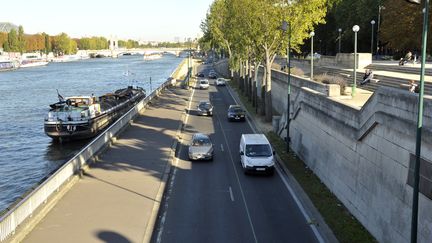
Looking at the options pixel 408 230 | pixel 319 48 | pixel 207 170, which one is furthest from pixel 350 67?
pixel 319 48

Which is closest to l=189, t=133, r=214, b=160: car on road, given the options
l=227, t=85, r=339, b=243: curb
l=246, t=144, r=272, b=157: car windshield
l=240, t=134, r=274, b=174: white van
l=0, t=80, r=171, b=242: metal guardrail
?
l=240, t=134, r=274, b=174: white van

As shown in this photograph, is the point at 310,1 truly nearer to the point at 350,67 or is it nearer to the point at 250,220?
the point at 350,67

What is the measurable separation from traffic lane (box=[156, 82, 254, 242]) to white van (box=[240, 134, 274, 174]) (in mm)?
1248

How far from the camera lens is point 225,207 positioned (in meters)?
20.0

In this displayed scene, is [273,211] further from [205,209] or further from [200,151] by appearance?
[200,151]

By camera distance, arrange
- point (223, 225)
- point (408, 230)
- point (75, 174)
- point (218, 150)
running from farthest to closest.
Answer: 1. point (218, 150)
2. point (75, 174)
3. point (223, 225)
4. point (408, 230)

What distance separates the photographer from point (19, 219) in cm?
1573

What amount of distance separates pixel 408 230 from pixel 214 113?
3698 cm

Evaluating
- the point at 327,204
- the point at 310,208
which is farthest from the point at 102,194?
the point at 327,204

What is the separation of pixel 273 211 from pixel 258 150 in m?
6.63

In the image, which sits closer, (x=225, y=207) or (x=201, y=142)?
(x=225, y=207)

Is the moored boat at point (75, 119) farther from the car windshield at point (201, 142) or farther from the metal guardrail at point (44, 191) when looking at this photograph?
the car windshield at point (201, 142)

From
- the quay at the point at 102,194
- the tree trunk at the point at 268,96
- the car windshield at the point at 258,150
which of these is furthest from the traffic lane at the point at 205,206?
the tree trunk at the point at 268,96

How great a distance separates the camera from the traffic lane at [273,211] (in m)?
16.9
